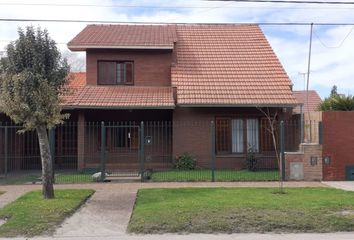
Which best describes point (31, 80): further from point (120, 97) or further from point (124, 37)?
point (124, 37)

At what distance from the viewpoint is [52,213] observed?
11477 millimetres

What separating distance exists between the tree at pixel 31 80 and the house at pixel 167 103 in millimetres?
7149

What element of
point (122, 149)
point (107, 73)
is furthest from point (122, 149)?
point (107, 73)

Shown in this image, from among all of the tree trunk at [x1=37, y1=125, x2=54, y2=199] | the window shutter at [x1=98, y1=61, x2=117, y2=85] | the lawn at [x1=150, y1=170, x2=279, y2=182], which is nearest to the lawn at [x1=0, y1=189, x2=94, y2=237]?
the tree trunk at [x1=37, y1=125, x2=54, y2=199]

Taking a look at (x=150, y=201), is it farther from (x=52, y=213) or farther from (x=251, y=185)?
(x=251, y=185)

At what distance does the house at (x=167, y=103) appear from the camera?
71.8 feet

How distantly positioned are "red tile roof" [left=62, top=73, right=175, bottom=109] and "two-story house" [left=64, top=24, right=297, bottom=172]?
0.04 metres

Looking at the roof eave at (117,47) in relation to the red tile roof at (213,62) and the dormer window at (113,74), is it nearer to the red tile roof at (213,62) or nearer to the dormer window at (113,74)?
the red tile roof at (213,62)

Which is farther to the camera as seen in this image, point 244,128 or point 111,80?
point 111,80

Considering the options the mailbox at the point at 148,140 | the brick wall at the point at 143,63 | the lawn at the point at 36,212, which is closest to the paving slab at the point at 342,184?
the mailbox at the point at 148,140

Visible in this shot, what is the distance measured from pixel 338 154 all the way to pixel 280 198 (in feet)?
20.2

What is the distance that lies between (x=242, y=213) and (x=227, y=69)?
13841 millimetres

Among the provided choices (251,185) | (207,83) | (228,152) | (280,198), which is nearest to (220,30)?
(207,83)

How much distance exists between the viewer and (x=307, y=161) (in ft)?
60.4
